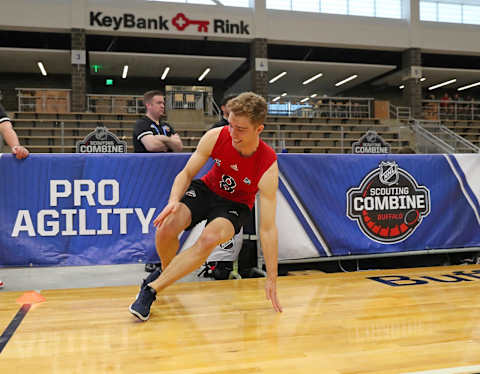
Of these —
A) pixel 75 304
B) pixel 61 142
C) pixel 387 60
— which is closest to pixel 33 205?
pixel 75 304

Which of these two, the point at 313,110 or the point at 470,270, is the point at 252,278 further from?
the point at 313,110

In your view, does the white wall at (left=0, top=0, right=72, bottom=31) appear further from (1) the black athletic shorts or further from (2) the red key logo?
(1) the black athletic shorts

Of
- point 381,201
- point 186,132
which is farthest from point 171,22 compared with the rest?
point 381,201

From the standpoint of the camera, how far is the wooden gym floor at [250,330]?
1848 mm

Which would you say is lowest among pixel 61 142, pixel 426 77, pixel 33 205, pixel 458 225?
pixel 458 225

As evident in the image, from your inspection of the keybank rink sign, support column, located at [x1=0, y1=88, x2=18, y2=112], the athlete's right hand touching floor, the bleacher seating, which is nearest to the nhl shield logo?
the athlete's right hand touching floor

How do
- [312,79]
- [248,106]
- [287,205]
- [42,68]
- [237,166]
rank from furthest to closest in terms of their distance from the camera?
[312,79], [42,68], [287,205], [237,166], [248,106]

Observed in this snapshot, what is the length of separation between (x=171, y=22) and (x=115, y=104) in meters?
3.42

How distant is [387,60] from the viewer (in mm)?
21719

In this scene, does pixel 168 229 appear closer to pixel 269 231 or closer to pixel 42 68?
pixel 269 231

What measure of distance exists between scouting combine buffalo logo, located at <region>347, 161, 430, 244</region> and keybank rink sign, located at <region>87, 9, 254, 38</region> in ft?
43.8

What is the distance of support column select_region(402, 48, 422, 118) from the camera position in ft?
58.7

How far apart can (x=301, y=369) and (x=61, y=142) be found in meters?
13.1

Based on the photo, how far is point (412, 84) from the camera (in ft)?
59.9
